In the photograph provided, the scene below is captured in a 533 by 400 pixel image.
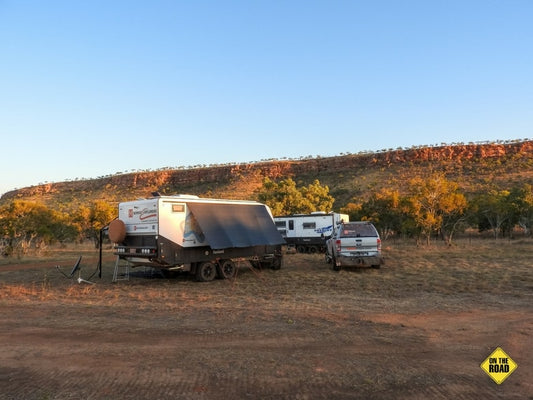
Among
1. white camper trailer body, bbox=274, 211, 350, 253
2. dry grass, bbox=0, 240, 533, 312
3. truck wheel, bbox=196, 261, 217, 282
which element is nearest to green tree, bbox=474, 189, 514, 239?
white camper trailer body, bbox=274, 211, 350, 253

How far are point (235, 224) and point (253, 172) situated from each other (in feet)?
210

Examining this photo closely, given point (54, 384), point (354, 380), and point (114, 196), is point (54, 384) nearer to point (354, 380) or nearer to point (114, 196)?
point (354, 380)

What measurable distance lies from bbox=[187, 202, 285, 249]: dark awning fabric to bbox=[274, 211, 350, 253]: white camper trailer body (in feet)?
33.0

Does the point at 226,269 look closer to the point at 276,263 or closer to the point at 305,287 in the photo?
the point at 276,263

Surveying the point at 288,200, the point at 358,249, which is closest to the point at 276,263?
the point at 358,249

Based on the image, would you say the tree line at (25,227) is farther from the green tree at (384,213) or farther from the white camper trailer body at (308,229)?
the green tree at (384,213)

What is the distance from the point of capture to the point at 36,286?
12.9 meters

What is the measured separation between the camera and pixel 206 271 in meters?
14.1

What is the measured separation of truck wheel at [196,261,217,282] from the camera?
13.8 meters

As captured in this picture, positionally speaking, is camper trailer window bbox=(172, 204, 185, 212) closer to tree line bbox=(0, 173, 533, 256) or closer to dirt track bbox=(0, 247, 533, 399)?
dirt track bbox=(0, 247, 533, 399)

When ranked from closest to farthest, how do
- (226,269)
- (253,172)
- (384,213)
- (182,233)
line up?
(182,233) → (226,269) → (384,213) → (253,172)

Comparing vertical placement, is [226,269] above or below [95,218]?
below

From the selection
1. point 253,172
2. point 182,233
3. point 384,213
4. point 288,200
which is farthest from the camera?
point 253,172

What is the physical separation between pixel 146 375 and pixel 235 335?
6.48 feet
